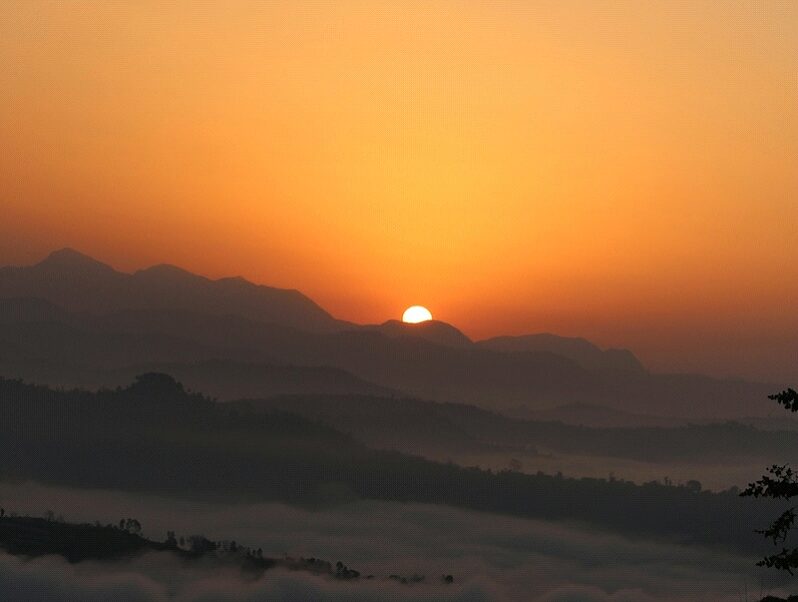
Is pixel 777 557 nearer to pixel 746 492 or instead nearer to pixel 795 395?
pixel 746 492

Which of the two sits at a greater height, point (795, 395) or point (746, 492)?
point (795, 395)

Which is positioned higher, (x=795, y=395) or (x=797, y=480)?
(x=795, y=395)

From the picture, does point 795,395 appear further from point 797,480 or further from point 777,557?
point 777,557

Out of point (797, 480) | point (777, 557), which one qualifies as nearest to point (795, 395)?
point (797, 480)

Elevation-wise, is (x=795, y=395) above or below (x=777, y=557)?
above

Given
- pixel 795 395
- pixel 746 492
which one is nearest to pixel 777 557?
pixel 746 492
